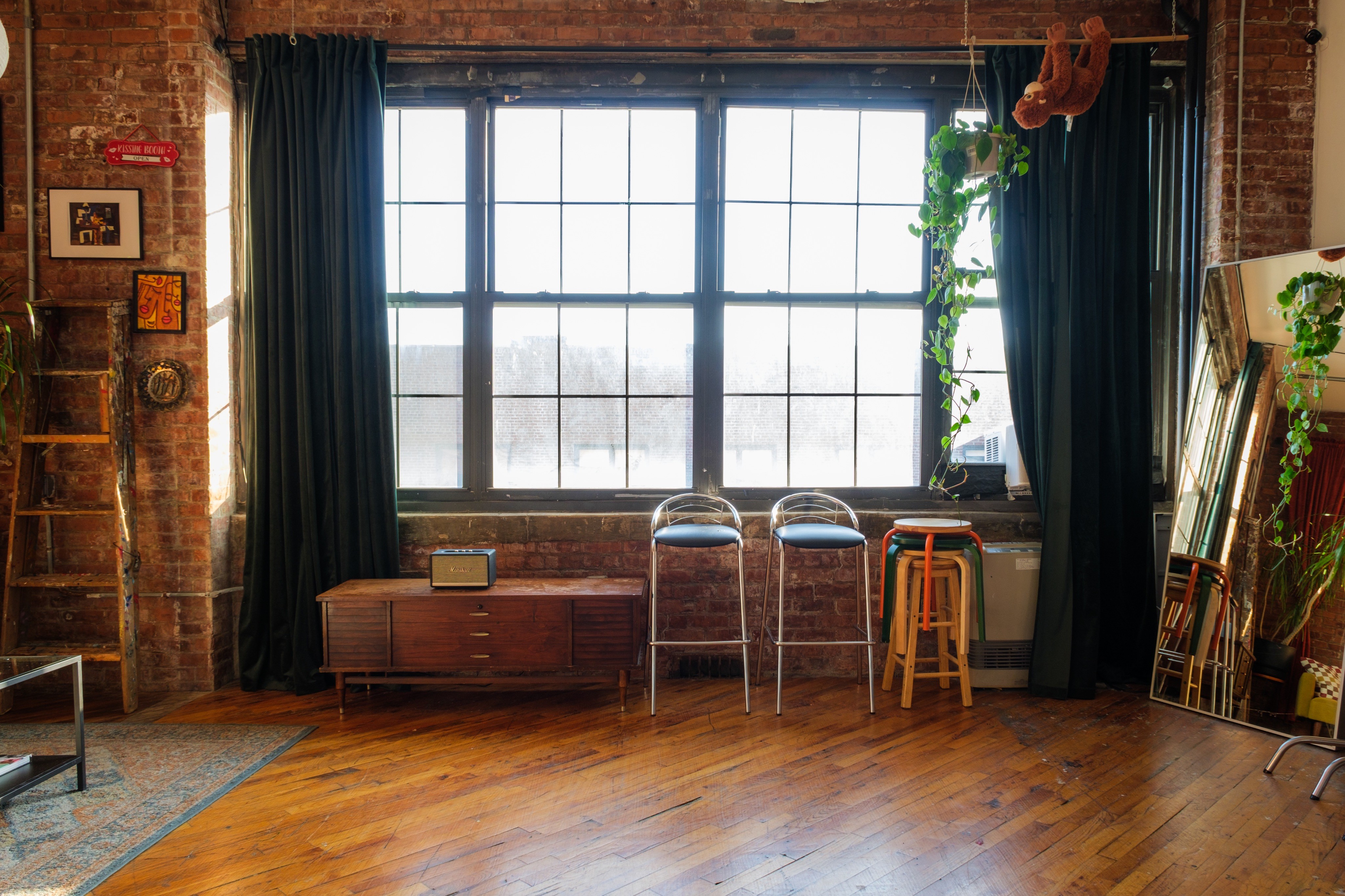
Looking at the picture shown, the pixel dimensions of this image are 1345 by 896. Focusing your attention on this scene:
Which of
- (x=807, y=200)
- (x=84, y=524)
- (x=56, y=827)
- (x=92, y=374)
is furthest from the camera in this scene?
(x=807, y=200)

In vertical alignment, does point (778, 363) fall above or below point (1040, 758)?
above

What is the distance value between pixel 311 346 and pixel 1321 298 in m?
4.46

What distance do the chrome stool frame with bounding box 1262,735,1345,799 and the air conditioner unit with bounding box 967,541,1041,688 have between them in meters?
1.06

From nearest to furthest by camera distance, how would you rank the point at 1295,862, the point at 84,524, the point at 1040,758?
the point at 1295,862
the point at 1040,758
the point at 84,524

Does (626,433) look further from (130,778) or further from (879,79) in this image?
(130,778)

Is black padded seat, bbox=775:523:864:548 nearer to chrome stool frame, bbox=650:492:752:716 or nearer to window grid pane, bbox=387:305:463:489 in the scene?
chrome stool frame, bbox=650:492:752:716

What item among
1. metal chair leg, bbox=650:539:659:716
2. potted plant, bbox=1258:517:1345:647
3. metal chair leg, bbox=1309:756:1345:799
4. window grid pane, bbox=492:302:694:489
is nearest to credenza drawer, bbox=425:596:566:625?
metal chair leg, bbox=650:539:659:716

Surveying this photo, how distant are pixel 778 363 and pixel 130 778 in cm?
329

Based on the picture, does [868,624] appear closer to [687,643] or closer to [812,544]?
[812,544]

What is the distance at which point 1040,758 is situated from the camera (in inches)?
123

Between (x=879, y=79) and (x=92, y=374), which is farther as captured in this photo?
(x=879, y=79)

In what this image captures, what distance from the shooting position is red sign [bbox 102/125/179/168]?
3.85 meters

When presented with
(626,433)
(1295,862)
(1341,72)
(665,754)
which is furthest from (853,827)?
(1341,72)

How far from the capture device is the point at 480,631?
362cm
